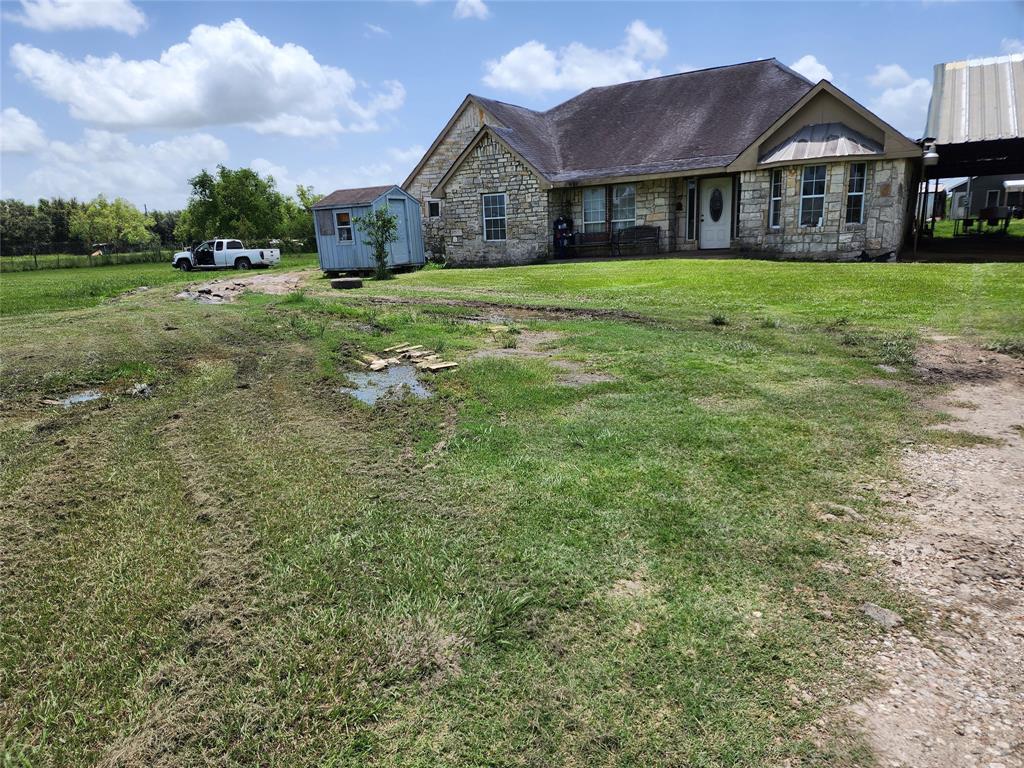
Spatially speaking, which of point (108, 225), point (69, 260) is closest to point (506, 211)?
point (69, 260)

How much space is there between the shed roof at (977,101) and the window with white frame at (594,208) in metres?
9.93

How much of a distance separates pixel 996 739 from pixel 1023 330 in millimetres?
8418

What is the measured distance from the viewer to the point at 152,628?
9.28 feet

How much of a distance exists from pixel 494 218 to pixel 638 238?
548cm

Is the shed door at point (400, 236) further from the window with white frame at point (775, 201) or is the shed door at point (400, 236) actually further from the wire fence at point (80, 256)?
the wire fence at point (80, 256)

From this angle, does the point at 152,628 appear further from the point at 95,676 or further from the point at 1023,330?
the point at 1023,330

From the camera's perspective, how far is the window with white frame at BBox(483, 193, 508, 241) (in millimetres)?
23328

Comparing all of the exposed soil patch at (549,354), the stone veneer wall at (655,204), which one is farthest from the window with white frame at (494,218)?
the exposed soil patch at (549,354)

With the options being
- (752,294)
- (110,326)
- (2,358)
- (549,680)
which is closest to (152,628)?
(549,680)

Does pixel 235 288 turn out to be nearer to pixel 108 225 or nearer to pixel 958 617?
pixel 958 617

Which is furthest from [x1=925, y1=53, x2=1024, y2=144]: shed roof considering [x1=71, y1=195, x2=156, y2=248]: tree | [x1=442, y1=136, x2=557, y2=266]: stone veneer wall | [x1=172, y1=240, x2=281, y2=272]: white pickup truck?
[x1=71, y1=195, x2=156, y2=248]: tree

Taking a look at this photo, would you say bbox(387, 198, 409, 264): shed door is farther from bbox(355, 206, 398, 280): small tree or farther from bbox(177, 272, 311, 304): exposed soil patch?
bbox(177, 272, 311, 304): exposed soil patch

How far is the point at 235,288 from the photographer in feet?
64.9

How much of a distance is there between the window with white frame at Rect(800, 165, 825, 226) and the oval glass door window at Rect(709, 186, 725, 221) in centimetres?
384
